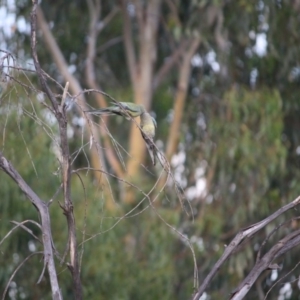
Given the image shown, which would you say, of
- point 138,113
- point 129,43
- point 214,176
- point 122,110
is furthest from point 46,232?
point 129,43

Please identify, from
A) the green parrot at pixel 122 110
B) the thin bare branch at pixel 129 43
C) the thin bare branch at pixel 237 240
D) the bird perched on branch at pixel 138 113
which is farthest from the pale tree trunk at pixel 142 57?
the thin bare branch at pixel 237 240

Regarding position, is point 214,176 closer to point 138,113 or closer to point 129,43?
point 129,43

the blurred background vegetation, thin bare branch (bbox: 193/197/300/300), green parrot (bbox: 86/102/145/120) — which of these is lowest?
the blurred background vegetation

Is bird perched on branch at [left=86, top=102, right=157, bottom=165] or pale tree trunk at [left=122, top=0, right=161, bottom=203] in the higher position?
bird perched on branch at [left=86, top=102, right=157, bottom=165]

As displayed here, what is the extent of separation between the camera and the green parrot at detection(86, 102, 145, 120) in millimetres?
2424

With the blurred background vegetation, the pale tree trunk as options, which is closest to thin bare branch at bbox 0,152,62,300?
the blurred background vegetation

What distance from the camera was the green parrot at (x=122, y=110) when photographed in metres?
2.42

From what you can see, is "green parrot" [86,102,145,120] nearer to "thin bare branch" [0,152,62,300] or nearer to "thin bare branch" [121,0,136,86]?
"thin bare branch" [0,152,62,300]

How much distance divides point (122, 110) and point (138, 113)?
1.52 ft

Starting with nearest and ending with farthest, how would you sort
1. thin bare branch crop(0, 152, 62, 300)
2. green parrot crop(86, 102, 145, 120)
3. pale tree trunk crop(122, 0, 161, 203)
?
1. thin bare branch crop(0, 152, 62, 300)
2. green parrot crop(86, 102, 145, 120)
3. pale tree trunk crop(122, 0, 161, 203)

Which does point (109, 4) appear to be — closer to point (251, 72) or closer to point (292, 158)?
point (251, 72)

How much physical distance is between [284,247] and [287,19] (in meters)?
5.53

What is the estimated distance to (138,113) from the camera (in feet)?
9.59

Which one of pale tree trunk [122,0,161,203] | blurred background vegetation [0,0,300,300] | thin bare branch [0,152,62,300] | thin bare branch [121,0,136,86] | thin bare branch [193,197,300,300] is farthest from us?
thin bare branch [121,0,136,86]
